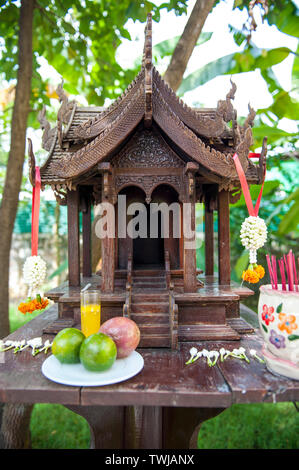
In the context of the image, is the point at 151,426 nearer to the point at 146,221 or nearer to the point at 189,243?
the point at 189,243

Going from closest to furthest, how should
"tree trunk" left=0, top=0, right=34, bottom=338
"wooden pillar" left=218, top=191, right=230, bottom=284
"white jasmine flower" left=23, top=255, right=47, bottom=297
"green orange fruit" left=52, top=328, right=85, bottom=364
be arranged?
"green orange fruit" left=52, top=328, right=85, bottom=364, "white jasmine flower" left=23, top=255, right=47, bottom=297, "wooden pillar" left=218, top=191, right=230, bottom=284, "tree trunk" left=0, top=0, right=34, bottom=338

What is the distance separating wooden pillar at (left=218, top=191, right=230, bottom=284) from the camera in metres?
2.29

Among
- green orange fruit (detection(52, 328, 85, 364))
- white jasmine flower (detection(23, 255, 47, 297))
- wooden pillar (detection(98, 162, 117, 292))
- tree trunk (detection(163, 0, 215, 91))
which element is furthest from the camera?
tree trunk (detection(163, 0, 215, 91))

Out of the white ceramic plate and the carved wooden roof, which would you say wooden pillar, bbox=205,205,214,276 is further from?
the white ceramic plate

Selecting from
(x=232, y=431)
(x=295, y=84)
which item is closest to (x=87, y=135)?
(x=295, y=84)

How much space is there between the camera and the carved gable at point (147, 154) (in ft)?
6.60

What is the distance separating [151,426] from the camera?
1.76m

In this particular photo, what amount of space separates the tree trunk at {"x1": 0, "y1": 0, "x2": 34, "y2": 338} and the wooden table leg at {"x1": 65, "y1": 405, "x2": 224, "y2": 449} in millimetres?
1393

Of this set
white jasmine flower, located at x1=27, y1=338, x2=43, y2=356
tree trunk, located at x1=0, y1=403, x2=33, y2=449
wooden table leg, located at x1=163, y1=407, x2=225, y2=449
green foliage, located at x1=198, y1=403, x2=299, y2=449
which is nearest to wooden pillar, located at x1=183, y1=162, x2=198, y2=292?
wooden table leg, located at x1=163, y1=407, x2=225, y2=449

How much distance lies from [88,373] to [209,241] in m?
1.82

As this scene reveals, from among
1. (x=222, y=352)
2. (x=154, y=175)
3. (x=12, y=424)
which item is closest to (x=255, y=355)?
(x=222, y=352)

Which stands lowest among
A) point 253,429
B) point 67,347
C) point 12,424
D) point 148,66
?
point 253,429

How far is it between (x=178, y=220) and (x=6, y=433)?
244cm

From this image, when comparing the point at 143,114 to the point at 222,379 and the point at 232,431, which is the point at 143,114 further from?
the point at 232,431
